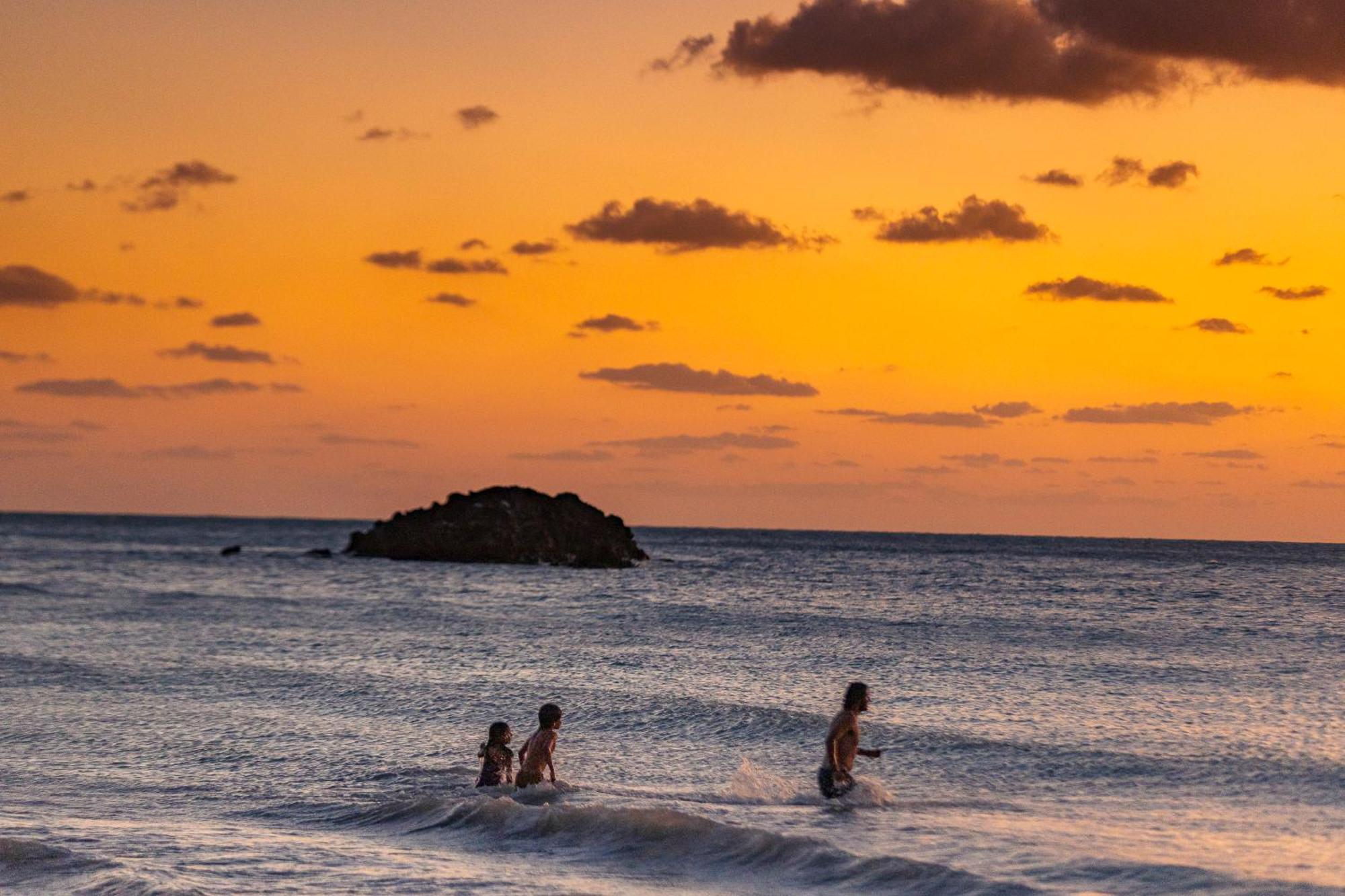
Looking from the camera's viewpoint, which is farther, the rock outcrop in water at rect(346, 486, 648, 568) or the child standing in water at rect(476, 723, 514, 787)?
the rock outcrop in water at rect(346, 486, 648, 568)

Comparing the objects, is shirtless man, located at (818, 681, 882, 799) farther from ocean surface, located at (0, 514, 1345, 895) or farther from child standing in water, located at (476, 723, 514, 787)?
child standing in water, located at (476, 723, 514, 787)

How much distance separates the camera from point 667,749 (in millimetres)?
23125

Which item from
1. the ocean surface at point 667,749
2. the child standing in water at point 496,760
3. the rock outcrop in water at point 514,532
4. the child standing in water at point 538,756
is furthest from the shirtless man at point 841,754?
the rock outcrop in water at point 514,532

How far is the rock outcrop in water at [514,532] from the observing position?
9000 centimetres

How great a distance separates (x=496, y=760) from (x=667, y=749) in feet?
16.2

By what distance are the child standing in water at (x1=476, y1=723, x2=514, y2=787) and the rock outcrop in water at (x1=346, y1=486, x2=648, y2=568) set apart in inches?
2776

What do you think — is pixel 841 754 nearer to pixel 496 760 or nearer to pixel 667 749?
pixel 496 760

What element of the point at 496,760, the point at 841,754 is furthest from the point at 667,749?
the point at 841,754

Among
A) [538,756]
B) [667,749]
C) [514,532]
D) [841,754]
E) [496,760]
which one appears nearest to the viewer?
[841,754]

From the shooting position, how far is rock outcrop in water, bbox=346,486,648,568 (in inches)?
3543

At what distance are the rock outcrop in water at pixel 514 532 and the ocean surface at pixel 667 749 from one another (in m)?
33.5

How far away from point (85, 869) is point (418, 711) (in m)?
13.6

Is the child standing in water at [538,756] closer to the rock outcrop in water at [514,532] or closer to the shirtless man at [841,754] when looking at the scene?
the shirtless man at [841,754]

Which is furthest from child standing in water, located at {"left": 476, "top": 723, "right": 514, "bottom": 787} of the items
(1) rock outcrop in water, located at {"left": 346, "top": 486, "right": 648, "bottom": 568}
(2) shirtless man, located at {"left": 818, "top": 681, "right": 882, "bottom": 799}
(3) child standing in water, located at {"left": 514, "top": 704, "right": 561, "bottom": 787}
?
(1) rock outcrop in water, located at {"left": 346, "top": 486, "right": 648, "bottom": 568}
